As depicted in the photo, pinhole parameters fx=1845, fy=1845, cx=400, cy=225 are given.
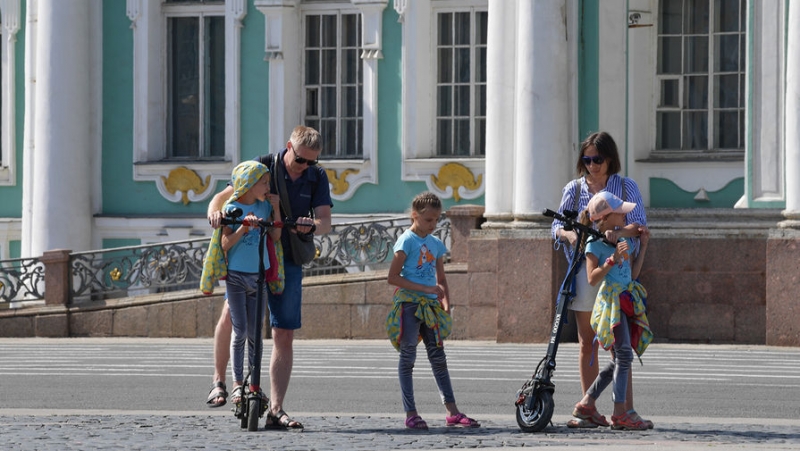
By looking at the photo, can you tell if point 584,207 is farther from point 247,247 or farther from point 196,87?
point 196,87

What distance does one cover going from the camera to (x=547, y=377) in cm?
1080

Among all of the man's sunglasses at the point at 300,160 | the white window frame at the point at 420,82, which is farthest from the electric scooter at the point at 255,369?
the white window frame at the point at 420,82

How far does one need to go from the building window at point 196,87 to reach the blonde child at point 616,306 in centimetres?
1584

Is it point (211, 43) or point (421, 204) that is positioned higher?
point (211, 43)

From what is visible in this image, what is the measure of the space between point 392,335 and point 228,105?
14.9 meters

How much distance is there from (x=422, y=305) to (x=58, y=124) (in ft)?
50.9

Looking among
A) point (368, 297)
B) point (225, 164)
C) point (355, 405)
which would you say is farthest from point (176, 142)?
point (355, 405)

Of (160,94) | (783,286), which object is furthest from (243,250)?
(160,94)

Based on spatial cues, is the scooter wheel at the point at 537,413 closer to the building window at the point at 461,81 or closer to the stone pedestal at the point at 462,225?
the stone pedestal at the point at 462,225

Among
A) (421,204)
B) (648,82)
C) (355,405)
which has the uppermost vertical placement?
(648,82)

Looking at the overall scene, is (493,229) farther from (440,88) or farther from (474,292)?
(440,88)

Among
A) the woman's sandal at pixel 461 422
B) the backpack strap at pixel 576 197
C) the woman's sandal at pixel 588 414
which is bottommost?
the woman's sandal at pixel 461 422

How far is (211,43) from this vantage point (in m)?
26.5

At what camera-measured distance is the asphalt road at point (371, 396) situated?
1057 cm
